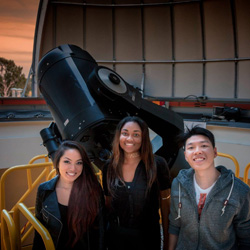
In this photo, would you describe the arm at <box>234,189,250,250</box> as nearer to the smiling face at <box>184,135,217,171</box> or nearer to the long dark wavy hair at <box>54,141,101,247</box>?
the smiling face at <box>184,135,217,171</box>

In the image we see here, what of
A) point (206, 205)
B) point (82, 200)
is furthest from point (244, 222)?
point (82, 200)

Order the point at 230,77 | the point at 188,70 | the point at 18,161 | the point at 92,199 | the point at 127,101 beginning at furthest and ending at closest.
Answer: the point at 188,70
the point at 230,77
the point at 18,161
the point at 127,101
the point at 92,199

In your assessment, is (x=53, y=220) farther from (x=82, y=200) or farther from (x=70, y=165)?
(x=70, y=165)

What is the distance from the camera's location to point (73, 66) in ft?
10.2

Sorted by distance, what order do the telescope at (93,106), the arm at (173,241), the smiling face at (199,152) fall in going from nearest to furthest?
the smiling face at (199,152), the arm at (173,241), the telescope at (93,106)

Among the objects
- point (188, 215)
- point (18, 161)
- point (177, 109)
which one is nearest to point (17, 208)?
point (188, 215)

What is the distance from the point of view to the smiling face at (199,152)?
71.6 inches

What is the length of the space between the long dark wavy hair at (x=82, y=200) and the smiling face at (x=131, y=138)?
32 cm

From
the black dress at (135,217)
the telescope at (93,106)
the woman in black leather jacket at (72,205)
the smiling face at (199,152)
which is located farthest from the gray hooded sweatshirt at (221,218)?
the telescope at (93,106)

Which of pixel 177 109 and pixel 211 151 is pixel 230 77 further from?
pixel 211 151

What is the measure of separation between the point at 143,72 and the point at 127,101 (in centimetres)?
491

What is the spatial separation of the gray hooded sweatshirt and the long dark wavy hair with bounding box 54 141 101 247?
67 cm

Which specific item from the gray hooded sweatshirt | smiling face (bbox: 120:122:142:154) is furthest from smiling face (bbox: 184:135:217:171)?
smiling face (bbox: 120:122:142:154)

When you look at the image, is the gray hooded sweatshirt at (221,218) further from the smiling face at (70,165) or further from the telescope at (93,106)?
the telescope at (93,106)
